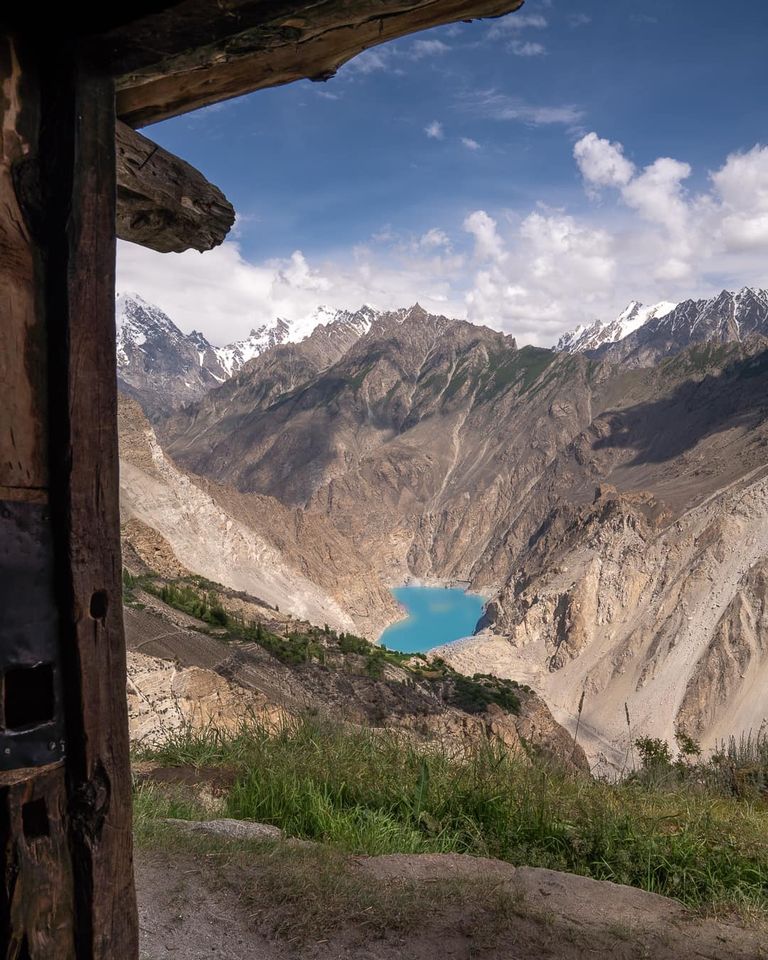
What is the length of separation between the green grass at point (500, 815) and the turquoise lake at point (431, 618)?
65790 millimetres

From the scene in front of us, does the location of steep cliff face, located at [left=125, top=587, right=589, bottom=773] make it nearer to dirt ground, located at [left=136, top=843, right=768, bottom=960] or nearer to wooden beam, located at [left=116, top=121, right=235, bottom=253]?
dirt ground, located at [left=136, top=843, right=768, bottom=960]

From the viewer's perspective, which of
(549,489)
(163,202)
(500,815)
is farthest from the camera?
(549,489)

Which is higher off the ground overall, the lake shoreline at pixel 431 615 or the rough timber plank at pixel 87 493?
the rough timber plank at pixel 87 493

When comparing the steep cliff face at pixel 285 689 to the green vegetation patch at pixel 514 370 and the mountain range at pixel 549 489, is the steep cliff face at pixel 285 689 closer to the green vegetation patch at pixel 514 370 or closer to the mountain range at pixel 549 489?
the mountain range at pixel 549 489

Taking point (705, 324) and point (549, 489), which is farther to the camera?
point (705, 324)

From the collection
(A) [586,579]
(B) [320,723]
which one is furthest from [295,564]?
(B) [320,723]

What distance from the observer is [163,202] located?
8.89ft

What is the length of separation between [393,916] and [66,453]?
233 centimetres

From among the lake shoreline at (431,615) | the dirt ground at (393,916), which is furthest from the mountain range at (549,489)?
the dirt ground at (393,916)

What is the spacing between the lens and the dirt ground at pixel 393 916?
2.75 meters

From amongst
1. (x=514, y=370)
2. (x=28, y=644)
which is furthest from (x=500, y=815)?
(x=514, y=370)

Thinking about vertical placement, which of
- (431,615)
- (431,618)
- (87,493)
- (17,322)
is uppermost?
(17,322)

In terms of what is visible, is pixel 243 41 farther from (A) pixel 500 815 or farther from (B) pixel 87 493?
(A) pixel 500 815

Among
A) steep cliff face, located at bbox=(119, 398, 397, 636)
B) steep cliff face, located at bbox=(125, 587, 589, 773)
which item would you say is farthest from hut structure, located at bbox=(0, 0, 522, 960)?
steep cliff face, located at bbox=(119, 398, 397, 636)
